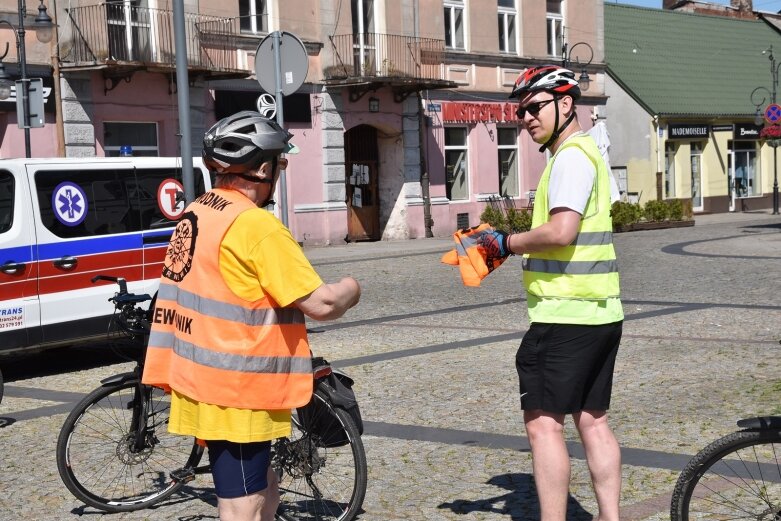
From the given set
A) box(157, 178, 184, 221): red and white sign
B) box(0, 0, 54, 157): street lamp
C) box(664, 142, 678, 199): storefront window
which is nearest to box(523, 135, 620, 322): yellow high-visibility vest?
box(157, 178, 184, 221): red and white sign

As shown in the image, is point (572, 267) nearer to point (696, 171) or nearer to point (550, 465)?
point (550, 465)

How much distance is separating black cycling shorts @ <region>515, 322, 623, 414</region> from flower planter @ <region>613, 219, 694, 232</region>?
26686 millimetres

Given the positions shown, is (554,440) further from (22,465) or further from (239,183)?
(22,465)

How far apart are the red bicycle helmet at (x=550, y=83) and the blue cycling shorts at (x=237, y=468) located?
→ 1.72m

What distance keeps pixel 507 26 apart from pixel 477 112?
9.38ft

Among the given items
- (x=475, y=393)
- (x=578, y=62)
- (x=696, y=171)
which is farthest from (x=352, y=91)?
(x=475, y=393)

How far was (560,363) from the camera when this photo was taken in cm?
463

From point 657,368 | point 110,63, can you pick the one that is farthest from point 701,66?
point 657,368

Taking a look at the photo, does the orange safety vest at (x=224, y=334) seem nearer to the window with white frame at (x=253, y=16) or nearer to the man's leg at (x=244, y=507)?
the man's leg at (x=244, y=507)

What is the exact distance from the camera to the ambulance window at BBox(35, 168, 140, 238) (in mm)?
10641

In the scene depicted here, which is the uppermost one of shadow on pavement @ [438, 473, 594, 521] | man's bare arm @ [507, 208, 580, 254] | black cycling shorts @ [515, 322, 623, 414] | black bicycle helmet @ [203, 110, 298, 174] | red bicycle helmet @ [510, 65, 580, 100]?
red bicycle helmet @ [510, 65, 580, 100]

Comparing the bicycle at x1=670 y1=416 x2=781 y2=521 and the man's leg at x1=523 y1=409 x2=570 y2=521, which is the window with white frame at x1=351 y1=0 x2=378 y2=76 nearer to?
the man's leg at x1=523 y1=409 x2=570 y2=521

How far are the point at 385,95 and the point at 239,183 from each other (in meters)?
27.2

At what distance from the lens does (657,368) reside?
31.1 feet
